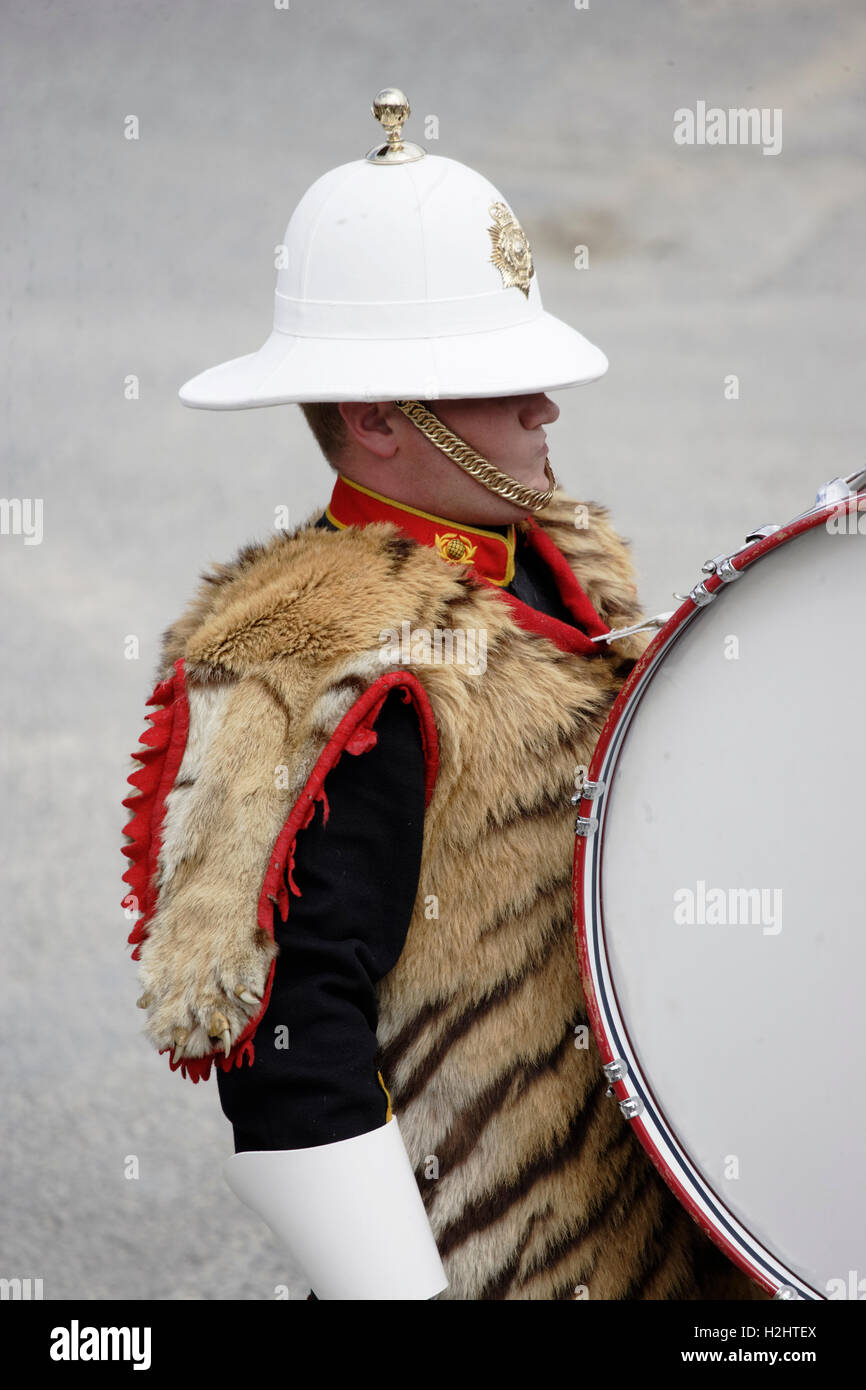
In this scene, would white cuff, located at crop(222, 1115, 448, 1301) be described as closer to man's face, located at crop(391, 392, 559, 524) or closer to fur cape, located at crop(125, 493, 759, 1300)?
fur cape, located at crop(125, 493, 759, 1300)

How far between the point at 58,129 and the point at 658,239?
187 centimetres

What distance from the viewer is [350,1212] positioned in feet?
4.49

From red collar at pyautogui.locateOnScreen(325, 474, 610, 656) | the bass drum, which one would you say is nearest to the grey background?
red collar at pyautogui.locateOnScreen(325, 474, 610, 656)

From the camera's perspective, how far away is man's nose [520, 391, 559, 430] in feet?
4.99

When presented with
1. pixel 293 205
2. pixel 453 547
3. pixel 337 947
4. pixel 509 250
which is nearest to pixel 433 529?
pixel 453 547

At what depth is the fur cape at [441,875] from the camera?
137 centimetres

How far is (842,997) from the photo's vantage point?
A: 4.58ft

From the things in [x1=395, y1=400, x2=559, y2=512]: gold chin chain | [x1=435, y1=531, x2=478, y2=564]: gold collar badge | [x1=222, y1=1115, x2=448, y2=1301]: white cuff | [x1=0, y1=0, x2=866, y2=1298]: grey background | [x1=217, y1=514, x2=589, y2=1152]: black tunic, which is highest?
[x1=0, y1=0, x2=866, y2=1298]: grey background

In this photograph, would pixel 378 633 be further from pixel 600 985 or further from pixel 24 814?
pixel 24 814

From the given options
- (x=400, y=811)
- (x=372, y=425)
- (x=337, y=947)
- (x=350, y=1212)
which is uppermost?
(x=372, y=425)

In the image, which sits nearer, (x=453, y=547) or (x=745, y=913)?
(x=745, y=913)

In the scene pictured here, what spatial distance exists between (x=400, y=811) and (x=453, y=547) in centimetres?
28

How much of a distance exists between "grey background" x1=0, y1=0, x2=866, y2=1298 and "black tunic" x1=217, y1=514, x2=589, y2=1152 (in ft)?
9.56

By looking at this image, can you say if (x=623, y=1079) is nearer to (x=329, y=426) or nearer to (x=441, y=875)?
(x=441, y=875)
